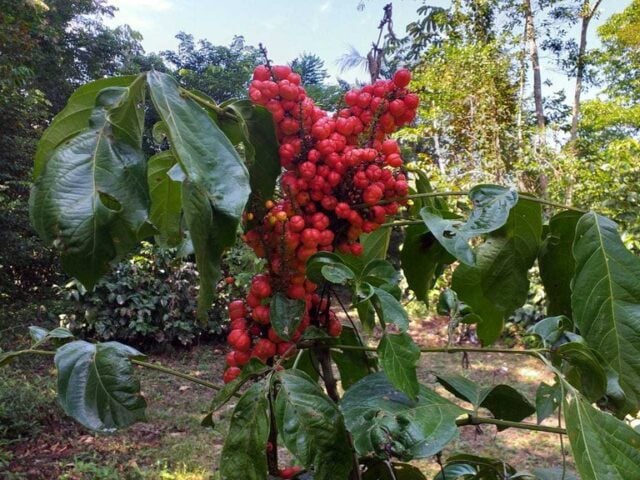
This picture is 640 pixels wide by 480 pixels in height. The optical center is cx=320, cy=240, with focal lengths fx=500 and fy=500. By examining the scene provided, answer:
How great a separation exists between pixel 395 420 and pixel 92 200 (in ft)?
0.93

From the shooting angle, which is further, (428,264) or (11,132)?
(11,132)

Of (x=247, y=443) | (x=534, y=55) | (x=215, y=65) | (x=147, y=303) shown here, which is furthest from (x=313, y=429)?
(x=215, y=65)

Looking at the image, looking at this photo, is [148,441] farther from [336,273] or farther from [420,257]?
[336,273]

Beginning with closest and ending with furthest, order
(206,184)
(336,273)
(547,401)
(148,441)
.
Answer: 1. (206,184)
2. (336,273)
3. (547,401)
4. (148,441)

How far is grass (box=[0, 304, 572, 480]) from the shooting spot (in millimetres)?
2414

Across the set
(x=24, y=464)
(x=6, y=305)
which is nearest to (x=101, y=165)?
(x=24, y=464)

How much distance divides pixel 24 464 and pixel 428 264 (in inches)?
103

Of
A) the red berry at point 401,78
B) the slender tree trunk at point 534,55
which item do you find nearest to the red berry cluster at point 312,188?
the red berry at point 401,78

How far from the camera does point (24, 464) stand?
7.97ft

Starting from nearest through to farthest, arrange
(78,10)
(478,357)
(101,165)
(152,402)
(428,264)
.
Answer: (101,165)
(428,264)
(152,402)
(478,357)
(78,10)

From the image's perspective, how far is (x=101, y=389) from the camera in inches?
19.7

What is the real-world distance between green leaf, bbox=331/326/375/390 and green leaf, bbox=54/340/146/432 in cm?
23

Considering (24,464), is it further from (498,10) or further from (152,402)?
(498,10)

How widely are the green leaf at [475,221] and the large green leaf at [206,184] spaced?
0.19 meters
